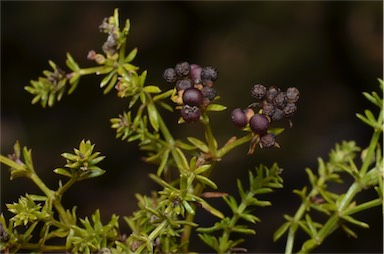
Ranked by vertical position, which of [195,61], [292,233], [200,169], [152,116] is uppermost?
[195,61]

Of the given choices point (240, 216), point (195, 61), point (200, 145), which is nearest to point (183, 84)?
point (200, 145)

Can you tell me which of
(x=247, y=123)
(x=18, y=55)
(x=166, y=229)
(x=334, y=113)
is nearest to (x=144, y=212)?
(x=166, y=229)

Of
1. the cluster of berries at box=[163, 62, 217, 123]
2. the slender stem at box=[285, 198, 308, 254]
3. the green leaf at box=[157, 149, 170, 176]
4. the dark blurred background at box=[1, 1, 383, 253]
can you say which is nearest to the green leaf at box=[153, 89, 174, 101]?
the cluster of berries at box=[163, 62, 217, 123]

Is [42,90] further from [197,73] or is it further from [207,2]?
[207,2]

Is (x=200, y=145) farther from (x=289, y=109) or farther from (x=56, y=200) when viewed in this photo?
(x=56, y=200)

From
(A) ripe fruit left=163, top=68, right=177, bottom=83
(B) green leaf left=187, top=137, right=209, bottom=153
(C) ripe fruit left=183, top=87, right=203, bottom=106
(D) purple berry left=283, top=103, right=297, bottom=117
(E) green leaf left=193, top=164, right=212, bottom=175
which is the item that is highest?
(A) ripe fruit left=163, top=68, right=177, bottom=83

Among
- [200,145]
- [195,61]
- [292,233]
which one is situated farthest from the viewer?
[195,61]

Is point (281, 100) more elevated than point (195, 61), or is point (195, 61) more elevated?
point (195, 61)

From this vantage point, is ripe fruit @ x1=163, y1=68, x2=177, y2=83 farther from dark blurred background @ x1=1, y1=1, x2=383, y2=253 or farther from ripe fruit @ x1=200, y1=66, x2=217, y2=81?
dark blurred background @ x1=1, y1=1, x2=383, y2=253
